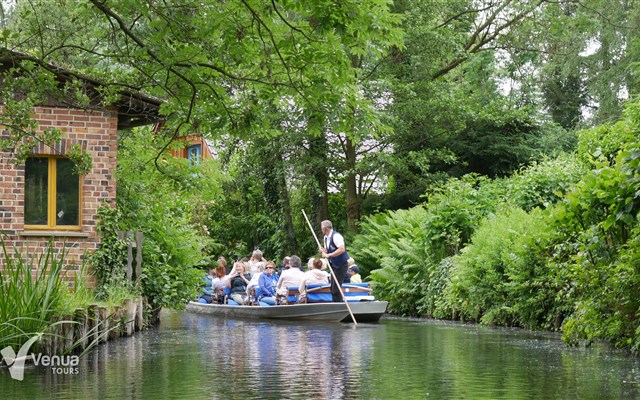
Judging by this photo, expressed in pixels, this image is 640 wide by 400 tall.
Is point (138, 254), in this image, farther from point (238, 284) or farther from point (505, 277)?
point (238, 284)

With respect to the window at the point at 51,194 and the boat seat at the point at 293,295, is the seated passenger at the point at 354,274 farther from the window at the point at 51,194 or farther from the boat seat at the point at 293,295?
the window at the point at 51,194

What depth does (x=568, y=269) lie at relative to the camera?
16266 millimetres

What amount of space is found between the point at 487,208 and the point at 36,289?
16.0m

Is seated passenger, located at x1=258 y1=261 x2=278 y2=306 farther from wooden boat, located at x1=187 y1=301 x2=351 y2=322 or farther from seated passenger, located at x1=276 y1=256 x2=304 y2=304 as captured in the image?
seated passenger, located at x1=276 y1=256 x2=304 y2=304

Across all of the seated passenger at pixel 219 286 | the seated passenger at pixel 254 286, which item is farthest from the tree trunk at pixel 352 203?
the seated passenger at pixel 254 286

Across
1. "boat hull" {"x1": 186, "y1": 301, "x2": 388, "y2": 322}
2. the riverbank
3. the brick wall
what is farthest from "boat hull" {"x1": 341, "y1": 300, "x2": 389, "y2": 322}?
the riverbank

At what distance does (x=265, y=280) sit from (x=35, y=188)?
8051 mm

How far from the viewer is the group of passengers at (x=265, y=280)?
2562 centimetres

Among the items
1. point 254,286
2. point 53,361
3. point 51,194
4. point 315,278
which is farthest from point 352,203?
point 53,361

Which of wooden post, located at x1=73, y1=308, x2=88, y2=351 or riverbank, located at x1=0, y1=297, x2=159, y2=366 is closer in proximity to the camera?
riverbank, located at x1=0, y1=297, x2=159, y2=366

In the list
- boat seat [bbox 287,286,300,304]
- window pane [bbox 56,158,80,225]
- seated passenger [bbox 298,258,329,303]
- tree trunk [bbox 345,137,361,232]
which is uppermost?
tree trunk [bbox 345,137,361,232]

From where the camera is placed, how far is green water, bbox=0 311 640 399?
10.4 meters

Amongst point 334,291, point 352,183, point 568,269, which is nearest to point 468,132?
point 352,183

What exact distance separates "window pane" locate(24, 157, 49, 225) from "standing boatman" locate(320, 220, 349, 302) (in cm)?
638
